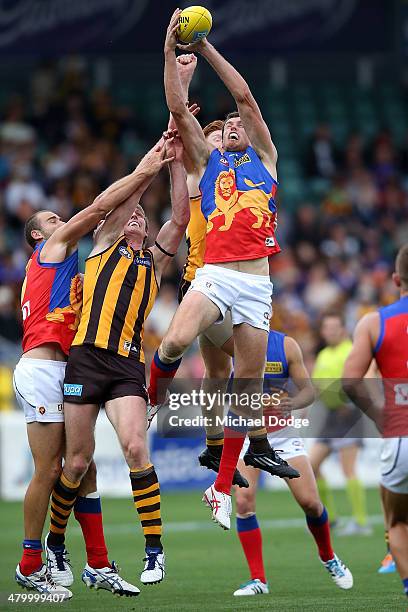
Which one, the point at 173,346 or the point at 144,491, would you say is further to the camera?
the point at 144,491

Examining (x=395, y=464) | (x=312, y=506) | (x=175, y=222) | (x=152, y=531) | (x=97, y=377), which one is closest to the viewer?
(x=395, y=464)

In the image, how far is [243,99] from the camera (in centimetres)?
878

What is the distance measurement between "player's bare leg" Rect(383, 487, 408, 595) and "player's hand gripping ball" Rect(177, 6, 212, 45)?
11.2ft

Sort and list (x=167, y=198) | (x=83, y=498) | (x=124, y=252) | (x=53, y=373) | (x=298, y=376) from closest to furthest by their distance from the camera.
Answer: (x=53, y=373) → (x=124, y=252) → (x=83, y=498) → (x=298, y=376) → (x=167, y=198)

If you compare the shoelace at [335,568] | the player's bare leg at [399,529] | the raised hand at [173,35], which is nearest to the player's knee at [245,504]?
the shoelace at [335,568]

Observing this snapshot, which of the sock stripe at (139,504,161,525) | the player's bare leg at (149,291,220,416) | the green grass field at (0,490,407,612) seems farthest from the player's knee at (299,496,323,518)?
the player's bare leg at (149,291,220,416)

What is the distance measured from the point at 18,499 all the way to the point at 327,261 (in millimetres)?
7169

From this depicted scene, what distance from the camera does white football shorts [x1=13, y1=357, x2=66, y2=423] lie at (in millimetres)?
9133

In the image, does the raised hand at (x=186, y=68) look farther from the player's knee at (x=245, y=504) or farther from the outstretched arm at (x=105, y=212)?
the player's knee at (x=245, y=504)

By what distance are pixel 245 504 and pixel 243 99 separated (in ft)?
11.7

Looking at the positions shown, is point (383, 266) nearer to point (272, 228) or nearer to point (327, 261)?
point (327, 261)

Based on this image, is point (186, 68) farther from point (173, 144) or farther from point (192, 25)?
point (192, 25)

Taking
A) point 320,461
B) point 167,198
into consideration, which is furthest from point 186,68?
point 167,198

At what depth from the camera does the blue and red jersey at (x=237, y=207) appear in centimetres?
884
